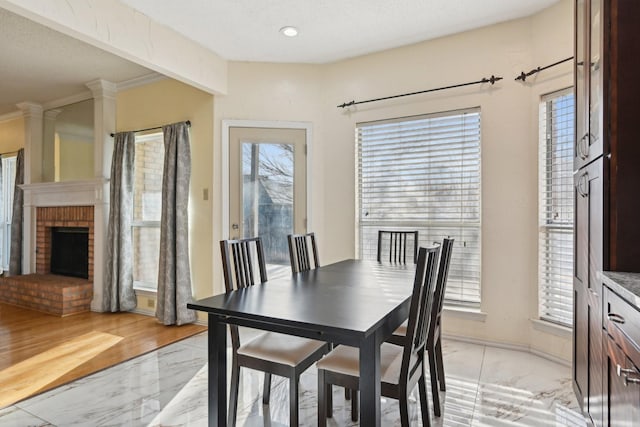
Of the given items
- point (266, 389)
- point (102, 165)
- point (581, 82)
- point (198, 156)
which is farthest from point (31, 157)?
point (581, 82)

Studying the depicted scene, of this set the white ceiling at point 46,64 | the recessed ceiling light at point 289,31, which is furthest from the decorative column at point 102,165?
the recessed ceiling light at point 289,31

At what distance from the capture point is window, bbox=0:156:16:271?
19.9ft

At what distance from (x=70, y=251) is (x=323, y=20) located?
461cm

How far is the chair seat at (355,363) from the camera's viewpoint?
1621mm

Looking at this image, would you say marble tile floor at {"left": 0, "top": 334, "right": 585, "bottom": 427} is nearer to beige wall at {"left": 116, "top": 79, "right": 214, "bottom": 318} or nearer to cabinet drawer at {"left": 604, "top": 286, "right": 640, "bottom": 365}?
cabinet drawer at {"left": 604, "top": 286, "right": 640, "bottom": 365}

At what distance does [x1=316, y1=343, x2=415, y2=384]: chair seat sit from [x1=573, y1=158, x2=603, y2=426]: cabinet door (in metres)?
0.74

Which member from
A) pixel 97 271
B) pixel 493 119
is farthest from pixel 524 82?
pixel 97 271

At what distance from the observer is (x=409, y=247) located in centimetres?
344

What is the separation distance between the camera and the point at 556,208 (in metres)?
2.88

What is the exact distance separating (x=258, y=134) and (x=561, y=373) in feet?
10.8

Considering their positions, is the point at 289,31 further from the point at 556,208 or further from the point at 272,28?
the point at 556,208

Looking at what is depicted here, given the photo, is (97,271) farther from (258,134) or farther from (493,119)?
(493,119)

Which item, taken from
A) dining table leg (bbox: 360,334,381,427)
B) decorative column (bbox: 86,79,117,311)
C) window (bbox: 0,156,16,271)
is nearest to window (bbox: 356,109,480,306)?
dining table leg (bbox: 360,334,381,427)

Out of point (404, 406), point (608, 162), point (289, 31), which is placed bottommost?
point (404, 406)
